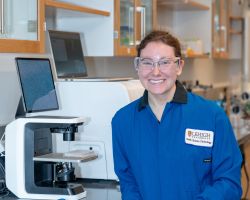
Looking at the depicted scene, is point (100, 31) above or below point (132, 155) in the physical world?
above

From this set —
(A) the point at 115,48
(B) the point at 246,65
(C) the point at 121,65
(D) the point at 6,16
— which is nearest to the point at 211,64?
(B) the point at 246,65

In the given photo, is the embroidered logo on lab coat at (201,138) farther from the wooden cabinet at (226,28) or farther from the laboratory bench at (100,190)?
the wooden cabinet at (226,28)

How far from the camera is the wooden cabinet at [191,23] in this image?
4.67 m

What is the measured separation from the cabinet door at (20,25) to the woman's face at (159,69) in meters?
0.55

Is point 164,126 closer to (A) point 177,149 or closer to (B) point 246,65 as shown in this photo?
(A) point 177,149

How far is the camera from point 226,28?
5.56 meters

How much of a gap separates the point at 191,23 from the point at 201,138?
3153 mm

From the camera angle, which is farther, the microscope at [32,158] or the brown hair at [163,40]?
the microscope at [32,158]

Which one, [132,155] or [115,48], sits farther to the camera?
[115,48]

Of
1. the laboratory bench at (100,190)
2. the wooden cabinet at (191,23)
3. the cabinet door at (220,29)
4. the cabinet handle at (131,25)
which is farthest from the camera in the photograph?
the cabinet door at (220,29)

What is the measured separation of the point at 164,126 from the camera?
6.63 ft

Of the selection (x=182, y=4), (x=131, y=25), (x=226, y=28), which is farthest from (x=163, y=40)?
(x=226, y=28)

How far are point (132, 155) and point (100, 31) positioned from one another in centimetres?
115

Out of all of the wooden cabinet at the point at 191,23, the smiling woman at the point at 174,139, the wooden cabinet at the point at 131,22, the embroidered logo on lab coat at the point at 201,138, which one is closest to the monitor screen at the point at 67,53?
the wooden cabinet at the point at 131,22
